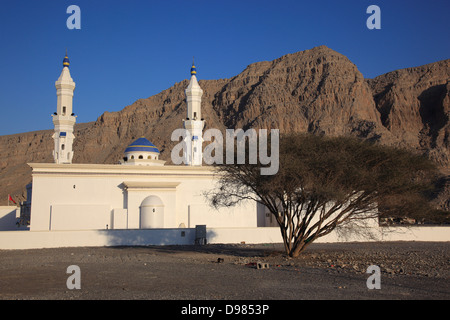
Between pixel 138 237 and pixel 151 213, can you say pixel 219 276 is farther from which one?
pixel 151 213

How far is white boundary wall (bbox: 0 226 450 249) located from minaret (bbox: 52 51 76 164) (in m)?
11.9

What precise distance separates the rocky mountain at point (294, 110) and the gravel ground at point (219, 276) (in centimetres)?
7281

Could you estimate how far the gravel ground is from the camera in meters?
10.2

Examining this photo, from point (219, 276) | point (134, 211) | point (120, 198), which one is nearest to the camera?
point (219, 276)

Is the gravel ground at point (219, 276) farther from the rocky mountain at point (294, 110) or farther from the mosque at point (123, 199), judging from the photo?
the rocky mountain at point (294, 110)

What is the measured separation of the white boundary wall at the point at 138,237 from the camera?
24.4 m

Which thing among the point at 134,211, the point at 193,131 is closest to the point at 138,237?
the point at 134,211

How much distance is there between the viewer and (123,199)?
2962 cm

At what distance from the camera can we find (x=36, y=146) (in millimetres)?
124375

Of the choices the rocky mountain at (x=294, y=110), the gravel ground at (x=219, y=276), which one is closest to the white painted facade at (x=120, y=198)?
the gravel ground at (x=219, y=276)

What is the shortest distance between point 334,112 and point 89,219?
258 ft

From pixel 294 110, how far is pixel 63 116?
238ft

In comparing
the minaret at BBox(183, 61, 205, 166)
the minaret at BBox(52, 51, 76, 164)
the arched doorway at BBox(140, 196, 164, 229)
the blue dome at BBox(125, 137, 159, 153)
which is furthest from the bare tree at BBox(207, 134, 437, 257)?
the minaret at BBox(52, 51, 76, 164)
